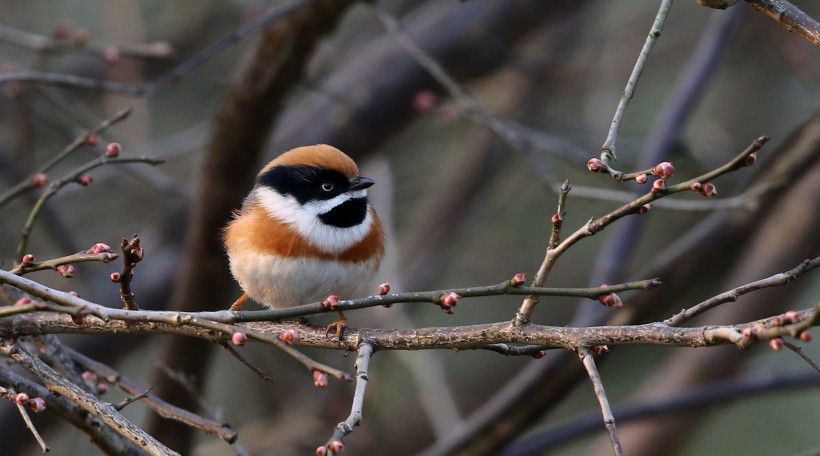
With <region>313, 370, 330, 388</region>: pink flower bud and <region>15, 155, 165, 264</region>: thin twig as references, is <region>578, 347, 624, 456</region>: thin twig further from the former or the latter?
<region>15, 155, 165, 264</region>: thin twig

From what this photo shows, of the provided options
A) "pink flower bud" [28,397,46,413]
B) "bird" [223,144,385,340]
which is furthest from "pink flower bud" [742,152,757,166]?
"bird" [223,144,385,340]

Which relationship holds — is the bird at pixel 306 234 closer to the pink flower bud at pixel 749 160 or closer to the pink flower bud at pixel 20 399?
the pink flower bud at pixel 20 399

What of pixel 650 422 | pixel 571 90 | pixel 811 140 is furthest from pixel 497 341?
pixel 571 90

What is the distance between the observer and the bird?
4.14 m

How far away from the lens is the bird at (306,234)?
4.14 m

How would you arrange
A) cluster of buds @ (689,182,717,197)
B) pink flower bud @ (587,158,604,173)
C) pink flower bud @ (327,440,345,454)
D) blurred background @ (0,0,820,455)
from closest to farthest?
pink flower bud @ (327,440,345,454) < cluster of buds @ (689,182,717,197) < pink flower bud @ (587,158,604,173) < blurred background @ (0,0,820,455)

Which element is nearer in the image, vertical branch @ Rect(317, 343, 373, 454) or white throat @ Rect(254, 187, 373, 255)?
vertical branch @ Rect(317, 343, 373, 454)

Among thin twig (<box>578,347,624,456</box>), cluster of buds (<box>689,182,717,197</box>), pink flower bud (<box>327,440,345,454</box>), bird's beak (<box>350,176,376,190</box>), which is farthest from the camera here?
bird's beak (<box>350,176,376,190</box>)

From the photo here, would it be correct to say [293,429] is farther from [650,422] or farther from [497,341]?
[497,341]

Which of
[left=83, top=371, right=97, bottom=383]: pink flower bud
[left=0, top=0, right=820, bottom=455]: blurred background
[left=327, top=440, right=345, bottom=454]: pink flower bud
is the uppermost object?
[left=0, top=0, right=820, bottom=455]: blurred background

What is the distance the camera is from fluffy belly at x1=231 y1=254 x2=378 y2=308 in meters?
4.12

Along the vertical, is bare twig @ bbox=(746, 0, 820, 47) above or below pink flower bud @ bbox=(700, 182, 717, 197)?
above

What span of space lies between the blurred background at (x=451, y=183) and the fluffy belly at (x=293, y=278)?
1.03m

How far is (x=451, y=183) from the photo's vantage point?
7.43m
